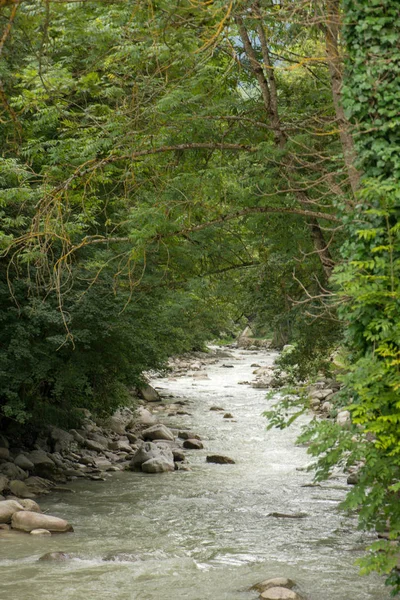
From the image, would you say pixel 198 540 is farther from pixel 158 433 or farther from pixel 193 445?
pixel 158 433

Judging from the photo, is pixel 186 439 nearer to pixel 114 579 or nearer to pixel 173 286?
pixel 173 286

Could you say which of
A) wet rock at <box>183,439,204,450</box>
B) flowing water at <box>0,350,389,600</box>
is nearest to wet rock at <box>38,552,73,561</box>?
flowing water at <box>0,350,389,600</box>

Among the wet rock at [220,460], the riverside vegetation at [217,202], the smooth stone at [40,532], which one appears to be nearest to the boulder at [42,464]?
the riverside vegetation at [217,202]

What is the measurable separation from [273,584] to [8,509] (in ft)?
13.2

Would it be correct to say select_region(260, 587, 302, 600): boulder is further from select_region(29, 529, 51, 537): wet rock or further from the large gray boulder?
the large gray boulder

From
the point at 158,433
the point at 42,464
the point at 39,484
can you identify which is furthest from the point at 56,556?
the point at 158,433

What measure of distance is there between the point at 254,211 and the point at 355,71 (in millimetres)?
2903

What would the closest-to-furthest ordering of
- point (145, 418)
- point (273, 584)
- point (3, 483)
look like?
point (273, 584) → point (3, 483) → point (145, 418)

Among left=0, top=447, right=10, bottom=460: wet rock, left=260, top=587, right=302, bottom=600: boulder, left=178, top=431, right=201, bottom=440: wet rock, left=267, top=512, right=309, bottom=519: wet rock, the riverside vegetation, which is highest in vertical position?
the riverside vegetation

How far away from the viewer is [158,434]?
51.7 feet

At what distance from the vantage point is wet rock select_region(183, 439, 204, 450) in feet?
49.5

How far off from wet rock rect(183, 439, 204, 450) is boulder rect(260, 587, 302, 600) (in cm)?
818

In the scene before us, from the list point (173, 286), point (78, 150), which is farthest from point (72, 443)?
point (78, 150)

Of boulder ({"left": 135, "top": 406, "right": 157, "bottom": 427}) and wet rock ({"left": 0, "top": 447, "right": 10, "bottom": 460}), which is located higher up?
wet rock ({"left": 0, "top": 447, "right": 10, "bottom": 460})
